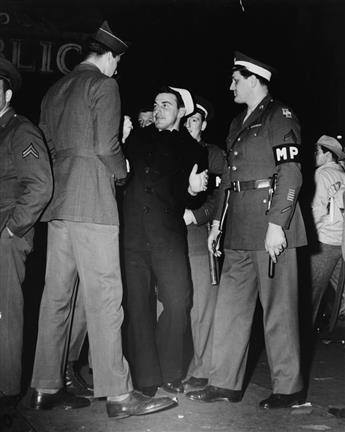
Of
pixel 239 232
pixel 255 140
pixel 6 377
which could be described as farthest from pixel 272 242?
pixel 6 377

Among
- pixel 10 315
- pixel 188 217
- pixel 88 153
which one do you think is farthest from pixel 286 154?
pixel 10 315

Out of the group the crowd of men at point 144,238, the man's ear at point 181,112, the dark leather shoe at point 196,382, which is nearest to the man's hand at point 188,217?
the crowd of men at point 144,238

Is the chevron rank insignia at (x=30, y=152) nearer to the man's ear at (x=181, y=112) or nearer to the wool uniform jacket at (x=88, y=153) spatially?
the wool uniform jacket at (x=88, y=153)

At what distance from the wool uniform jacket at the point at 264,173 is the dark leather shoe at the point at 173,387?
969 mm

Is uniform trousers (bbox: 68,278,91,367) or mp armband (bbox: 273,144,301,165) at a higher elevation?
mp armband (bbox: 273,144,301,165)

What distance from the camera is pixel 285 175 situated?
3674mm

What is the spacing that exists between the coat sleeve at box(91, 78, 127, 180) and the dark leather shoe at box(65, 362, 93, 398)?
1.44 meters

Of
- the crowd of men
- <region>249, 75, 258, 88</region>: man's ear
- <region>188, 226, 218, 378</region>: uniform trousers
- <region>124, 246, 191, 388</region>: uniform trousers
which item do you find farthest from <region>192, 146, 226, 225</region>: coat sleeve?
<region>249, 75, 258, 88</region>: man's ear

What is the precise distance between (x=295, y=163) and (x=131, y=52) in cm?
650

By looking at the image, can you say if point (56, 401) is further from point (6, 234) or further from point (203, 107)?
point (203, 107)

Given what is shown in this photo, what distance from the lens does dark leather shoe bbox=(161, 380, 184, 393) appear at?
13.4 feet

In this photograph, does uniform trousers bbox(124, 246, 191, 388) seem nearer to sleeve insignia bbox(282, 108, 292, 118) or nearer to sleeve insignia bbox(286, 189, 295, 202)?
sleeve insignia bbox(286, 189, 295, 202)

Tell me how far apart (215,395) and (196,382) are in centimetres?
37

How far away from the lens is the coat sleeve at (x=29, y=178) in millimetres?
3430
